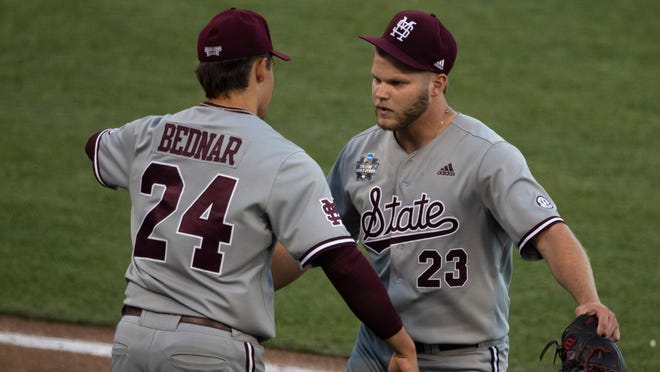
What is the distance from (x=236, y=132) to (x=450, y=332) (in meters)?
1.04

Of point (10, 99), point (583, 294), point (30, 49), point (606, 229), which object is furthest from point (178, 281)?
point (30, 49)

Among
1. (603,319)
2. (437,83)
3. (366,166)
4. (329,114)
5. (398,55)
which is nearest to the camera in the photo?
(603,319)

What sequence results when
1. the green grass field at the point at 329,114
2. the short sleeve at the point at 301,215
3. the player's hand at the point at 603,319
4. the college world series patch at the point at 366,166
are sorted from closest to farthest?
the player's hand at the point at 603,319 → the short sleeve at the point at 301,215 → the college world series patch at the point at 366,166 → the green grass field at the point at 329,114

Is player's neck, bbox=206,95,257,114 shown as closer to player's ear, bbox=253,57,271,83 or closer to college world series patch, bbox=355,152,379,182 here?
player's ear, bbox=253,57,271,83

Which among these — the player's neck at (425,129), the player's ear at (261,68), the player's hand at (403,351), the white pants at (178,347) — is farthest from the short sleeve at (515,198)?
the white pants at (178,347)

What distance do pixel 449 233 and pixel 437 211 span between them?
0.09 meters

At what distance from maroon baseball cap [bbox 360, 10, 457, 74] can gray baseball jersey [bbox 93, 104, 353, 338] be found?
0.55 m

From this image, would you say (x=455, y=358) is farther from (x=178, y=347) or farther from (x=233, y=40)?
(x=233, y=40)

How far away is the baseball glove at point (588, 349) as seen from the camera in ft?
10.3

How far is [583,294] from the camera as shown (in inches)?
128

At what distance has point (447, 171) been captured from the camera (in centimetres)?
368

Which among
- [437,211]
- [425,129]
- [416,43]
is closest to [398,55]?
[416,43]

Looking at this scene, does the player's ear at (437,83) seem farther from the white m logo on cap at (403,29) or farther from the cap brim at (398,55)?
the white m logo on cap at (403,29)

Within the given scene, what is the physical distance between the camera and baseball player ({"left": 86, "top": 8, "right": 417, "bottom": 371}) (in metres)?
3.26
